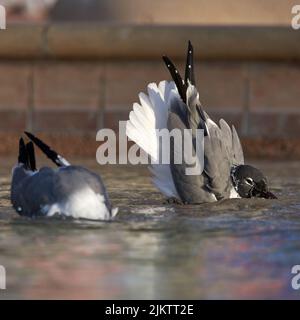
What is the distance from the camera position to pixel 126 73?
10320 millimetres

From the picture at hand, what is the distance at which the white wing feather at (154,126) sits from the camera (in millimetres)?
7031

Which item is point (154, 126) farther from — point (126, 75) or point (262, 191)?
point (126, 75)

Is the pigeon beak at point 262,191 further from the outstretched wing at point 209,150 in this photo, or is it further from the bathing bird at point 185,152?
the outstretched wing at point 209,150

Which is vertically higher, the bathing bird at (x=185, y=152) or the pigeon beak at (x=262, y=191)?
the bathing bird at (x=185, y=152)

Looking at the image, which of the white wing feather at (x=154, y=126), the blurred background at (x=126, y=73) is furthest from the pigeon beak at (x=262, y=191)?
the blurred background at (x=126, y=73)

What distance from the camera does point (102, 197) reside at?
5.91 meters

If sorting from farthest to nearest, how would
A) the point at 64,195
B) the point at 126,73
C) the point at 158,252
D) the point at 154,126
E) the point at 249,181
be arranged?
the point at 126,73 → the point at 154,126 → the point at 249,181 → the point at 64,195 → the point at 158,252

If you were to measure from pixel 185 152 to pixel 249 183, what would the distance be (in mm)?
408

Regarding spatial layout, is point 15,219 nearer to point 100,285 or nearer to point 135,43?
point 100,285

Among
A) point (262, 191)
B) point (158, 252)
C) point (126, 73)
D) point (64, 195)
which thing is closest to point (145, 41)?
point (126, 73)

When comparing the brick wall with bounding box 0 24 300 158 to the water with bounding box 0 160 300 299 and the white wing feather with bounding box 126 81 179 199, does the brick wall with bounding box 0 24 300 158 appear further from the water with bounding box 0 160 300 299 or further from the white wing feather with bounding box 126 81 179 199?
the water with bounding box 0 160 300 299

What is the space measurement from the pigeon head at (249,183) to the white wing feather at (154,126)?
35 cm

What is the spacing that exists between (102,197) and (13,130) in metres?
4.46

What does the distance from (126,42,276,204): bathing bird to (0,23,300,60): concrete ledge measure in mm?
2859
